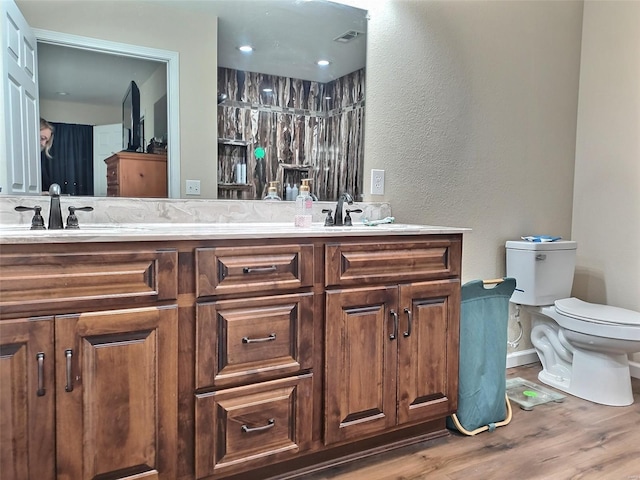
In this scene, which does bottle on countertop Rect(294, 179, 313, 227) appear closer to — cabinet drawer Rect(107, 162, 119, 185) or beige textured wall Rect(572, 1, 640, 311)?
cabinet drawer Rect(107, 162, 119, 185)

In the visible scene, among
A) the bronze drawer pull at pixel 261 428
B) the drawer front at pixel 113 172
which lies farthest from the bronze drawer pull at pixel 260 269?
the drawer front at pixel 113 172

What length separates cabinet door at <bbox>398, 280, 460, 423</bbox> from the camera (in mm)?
1781

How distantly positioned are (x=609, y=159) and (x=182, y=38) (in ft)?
8.29

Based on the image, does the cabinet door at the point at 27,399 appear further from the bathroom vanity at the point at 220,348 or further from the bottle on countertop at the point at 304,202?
the bottle on countertop at the point at 304,202

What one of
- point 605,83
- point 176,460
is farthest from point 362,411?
point 605,83

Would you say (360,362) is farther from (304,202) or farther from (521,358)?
(521,358)

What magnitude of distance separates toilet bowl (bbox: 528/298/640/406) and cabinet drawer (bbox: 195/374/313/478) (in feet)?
4.90

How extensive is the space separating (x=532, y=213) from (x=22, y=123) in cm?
267

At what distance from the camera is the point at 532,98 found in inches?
110

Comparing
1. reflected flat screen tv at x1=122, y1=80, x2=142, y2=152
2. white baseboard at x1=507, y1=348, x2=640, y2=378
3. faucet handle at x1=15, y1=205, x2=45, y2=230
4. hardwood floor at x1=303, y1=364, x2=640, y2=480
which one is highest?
reflected flat screen tv at x1=122, y1=80, x2=142, y2=152

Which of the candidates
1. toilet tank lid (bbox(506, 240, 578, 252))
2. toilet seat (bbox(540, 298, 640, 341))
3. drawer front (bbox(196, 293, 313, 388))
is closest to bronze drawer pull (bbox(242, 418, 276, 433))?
drawer front (bbox(196, 293, 313, 388))

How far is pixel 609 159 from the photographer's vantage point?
2818mm

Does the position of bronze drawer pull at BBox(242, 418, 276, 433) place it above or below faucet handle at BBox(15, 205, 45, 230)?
below

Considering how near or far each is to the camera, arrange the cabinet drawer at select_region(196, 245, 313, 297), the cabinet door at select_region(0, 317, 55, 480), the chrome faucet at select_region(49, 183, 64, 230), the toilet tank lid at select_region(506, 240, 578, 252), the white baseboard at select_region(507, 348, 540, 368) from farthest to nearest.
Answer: the white baseboard at select_region(507, 348, 540, 368) → the toilet tank lid at select_region(506, 240, 578, 252) → the chrome faucet at select_region(49, 183, 64, 230) → the cabinet drawer at select_region(196, 245, 313, 297) → the cabinet door at select_region(0, 317, 55, 480)
